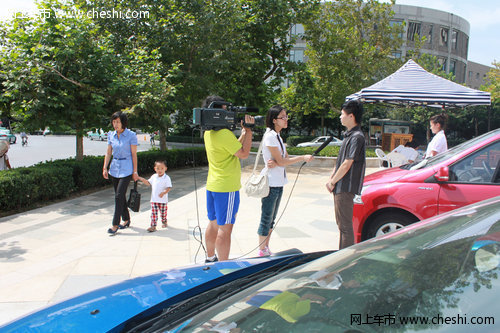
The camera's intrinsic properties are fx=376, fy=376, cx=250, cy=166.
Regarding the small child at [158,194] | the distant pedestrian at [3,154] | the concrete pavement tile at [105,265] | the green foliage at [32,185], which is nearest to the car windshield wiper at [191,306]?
the concrete pavement tile at [105,265]

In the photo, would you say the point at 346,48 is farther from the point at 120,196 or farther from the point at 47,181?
the point at 120,196

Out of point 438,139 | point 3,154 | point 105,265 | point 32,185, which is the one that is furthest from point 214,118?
point 3,154

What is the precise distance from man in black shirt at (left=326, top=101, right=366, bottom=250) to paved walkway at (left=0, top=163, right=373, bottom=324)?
133cm

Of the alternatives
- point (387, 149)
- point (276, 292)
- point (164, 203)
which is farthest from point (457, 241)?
point (387, 149)

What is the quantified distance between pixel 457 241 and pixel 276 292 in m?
0.75

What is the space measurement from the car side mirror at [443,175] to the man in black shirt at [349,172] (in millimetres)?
924

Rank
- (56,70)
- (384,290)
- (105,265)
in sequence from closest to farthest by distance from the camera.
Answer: (384,290)
(105,265)
(56,70)

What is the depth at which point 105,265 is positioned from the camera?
4555mm

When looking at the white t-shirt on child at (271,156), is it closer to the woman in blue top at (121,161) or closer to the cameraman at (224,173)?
the cameraman at (224,173)

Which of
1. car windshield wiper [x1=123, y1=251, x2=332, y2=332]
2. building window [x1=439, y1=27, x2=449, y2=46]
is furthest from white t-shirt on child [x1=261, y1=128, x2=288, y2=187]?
building window [x1=439, y1=27, x2=449, y2=46]

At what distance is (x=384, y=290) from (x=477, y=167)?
11.8ft

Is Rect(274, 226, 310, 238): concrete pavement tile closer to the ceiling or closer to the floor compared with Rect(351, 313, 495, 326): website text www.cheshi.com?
closer to the floor

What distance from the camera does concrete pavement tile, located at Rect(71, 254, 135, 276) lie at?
171 inches

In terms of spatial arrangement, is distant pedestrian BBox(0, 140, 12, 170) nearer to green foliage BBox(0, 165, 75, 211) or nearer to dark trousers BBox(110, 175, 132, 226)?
green foliage BBox(0, 165, 75, 211)
